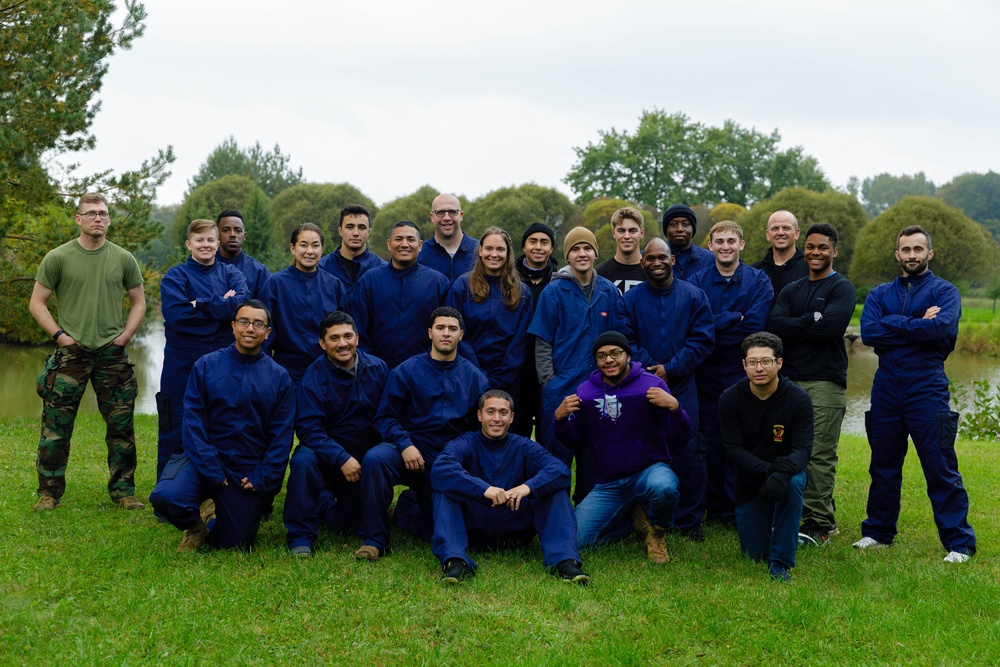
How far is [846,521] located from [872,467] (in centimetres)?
115

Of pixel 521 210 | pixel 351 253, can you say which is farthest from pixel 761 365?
pixel 521 210

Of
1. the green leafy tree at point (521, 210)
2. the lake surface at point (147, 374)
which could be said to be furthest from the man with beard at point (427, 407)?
the green leafy tree at point (521, 210)

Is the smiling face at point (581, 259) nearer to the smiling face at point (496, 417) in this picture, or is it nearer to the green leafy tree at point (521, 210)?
the smiling face at point (496, 417)

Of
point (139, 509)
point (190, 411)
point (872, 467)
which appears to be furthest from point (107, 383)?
point (872, 467)

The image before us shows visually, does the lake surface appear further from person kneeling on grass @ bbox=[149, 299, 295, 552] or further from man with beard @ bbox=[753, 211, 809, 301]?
person kneeling on grass @ bbox=[149, 299, 295, 552]

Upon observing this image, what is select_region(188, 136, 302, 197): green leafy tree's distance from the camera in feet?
278

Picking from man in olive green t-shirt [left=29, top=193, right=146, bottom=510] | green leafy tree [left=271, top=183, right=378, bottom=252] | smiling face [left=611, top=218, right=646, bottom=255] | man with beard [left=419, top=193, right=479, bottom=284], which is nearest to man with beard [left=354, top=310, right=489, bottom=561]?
man with beard [left=419, top=193, right=479, bottom=284]

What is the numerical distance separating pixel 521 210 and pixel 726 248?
141 feet

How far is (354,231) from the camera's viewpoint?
723 cm

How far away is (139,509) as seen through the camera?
7.06 m

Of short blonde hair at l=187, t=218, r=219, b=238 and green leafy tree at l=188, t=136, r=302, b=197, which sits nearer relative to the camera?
short blonde hair at l=187, t=218, r=219, b=238

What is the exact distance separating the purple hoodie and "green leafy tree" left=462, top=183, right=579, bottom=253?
4267 centimetres

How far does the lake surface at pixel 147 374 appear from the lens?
1656 cm

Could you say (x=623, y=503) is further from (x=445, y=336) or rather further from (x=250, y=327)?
(x=250, y=327)
